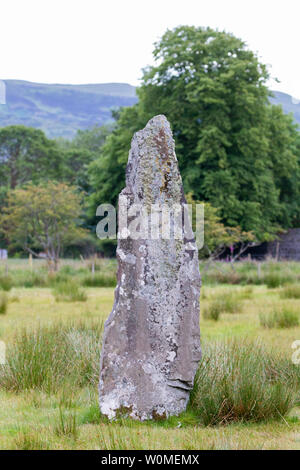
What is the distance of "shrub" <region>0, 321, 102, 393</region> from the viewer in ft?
19.3

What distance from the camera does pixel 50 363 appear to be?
6.10 meters

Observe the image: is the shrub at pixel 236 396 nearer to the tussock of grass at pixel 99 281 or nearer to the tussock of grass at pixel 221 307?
the tussock of grass at pixel 221 307

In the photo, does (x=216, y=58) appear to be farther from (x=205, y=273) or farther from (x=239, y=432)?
(x=239, y=432)

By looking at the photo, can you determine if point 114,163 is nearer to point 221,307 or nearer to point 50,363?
point 221,307

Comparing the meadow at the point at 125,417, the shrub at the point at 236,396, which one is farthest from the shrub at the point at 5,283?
the shrub at the point at 236,396

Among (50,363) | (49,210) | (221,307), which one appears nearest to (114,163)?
(49,210)

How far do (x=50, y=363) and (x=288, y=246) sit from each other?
30.4 meters

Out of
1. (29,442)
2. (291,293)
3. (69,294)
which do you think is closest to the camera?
(29,442)

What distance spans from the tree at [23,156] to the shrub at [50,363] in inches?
1675

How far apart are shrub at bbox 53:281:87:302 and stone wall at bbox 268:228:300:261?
20.8m

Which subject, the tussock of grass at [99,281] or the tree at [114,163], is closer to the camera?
the tussock of grass at [99,281]

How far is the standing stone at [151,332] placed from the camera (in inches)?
193

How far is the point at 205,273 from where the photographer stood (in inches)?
821

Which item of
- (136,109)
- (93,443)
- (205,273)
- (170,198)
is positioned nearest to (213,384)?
(93,443)
